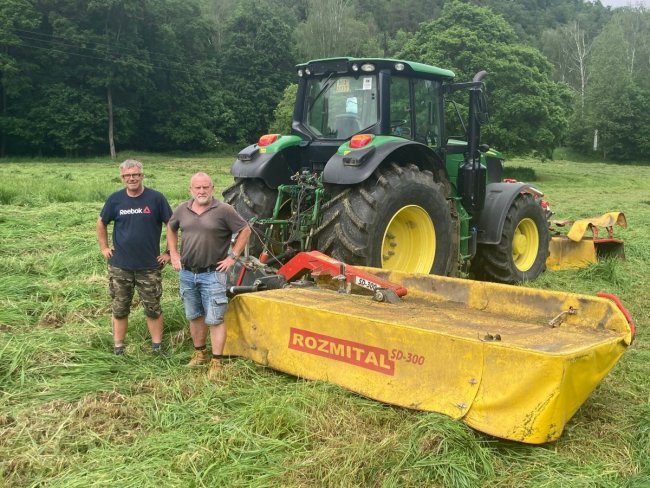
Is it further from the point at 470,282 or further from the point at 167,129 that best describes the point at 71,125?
the point at 470,282

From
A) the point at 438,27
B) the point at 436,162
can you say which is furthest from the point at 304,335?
the point at 438,27

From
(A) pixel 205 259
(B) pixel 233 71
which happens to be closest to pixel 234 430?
(A) pixel 205 259

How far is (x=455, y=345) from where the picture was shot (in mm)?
3127

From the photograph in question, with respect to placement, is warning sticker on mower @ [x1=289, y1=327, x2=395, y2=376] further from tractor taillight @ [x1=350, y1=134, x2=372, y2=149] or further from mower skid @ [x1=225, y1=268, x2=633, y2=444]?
tractor taillight @ [x1=350, y1=134, x2=372, y2=149]

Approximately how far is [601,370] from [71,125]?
121ft

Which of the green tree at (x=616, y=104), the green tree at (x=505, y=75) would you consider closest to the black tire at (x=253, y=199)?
the green tree at (x=505, y=75)

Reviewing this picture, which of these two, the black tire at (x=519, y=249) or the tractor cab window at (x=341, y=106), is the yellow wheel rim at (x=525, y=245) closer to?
the black tire at (x=519, y=249)

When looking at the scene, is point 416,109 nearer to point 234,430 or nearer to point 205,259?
point 205,259

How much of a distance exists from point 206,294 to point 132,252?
655mm

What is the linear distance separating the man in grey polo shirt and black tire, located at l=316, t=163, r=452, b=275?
1.10 m

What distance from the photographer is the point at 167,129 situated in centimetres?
4053

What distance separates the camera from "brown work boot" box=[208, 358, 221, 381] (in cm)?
384

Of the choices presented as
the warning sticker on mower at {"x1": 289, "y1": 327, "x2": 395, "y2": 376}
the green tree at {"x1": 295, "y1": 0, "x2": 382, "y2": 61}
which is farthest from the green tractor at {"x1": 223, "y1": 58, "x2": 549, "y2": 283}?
the green tree at {"x1": 295, "y1": 0, "x2": 382, "y2": 61}

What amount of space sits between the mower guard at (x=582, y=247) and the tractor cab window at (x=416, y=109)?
223 centimetres
